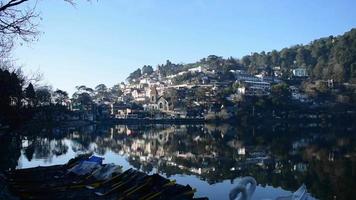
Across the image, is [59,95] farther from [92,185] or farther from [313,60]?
[313,60]

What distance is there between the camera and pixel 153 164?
82.1 feet

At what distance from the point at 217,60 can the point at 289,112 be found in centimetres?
7646

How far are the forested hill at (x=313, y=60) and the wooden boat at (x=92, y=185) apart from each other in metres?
103

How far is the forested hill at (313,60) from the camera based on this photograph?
4678 inches

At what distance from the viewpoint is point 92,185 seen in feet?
43.1

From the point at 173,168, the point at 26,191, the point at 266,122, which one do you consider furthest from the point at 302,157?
the point at 266,122

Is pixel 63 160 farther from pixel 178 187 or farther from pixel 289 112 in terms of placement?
pixel 289 112

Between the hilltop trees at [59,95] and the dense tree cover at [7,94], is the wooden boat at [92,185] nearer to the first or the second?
the dense tree cover at [7,94]

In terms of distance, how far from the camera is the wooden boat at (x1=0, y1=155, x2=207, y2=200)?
1165 cm

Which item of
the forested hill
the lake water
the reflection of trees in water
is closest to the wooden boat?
the lake water

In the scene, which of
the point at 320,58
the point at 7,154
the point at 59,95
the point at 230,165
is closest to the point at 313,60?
the point at 320,58

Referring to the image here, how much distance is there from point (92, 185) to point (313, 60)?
14685 cm

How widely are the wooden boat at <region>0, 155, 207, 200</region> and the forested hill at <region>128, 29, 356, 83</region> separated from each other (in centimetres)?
10297

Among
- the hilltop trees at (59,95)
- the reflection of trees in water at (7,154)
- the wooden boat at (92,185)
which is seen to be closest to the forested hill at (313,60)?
the hilltop trees at (59,95)
